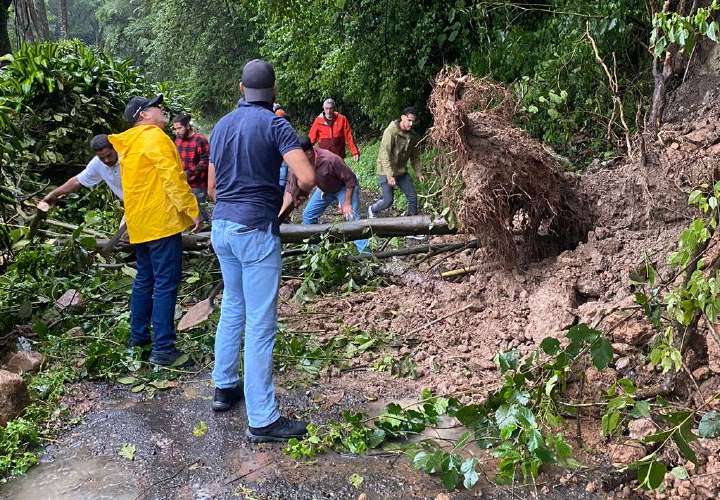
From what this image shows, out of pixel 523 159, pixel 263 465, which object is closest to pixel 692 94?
pixel 523 159

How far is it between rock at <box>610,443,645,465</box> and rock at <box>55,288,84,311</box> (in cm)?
448

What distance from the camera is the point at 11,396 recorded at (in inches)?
154

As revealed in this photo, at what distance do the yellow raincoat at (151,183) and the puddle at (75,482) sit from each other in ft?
5.55

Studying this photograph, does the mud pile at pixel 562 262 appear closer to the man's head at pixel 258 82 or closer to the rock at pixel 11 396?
the man's head at pixel 258 82

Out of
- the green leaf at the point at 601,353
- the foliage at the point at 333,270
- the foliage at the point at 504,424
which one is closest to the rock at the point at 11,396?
the foliage at the point at 504,424

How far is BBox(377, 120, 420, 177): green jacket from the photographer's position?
347 inches

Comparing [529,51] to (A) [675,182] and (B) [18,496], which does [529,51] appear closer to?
(A) [675,182]

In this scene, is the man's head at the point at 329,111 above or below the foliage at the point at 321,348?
above

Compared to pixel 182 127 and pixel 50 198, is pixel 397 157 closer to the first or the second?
pixel 182 127

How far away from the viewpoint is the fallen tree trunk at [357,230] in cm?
579

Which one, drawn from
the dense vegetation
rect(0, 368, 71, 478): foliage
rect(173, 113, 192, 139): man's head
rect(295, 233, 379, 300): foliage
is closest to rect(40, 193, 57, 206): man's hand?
rect(0, 368, 71, 478): foliage

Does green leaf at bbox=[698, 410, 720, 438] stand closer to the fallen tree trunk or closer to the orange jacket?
the fallen tree trunk

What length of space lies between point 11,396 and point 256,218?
1877 millimetres

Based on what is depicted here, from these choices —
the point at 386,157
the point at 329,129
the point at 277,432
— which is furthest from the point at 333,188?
the point at 329,129
